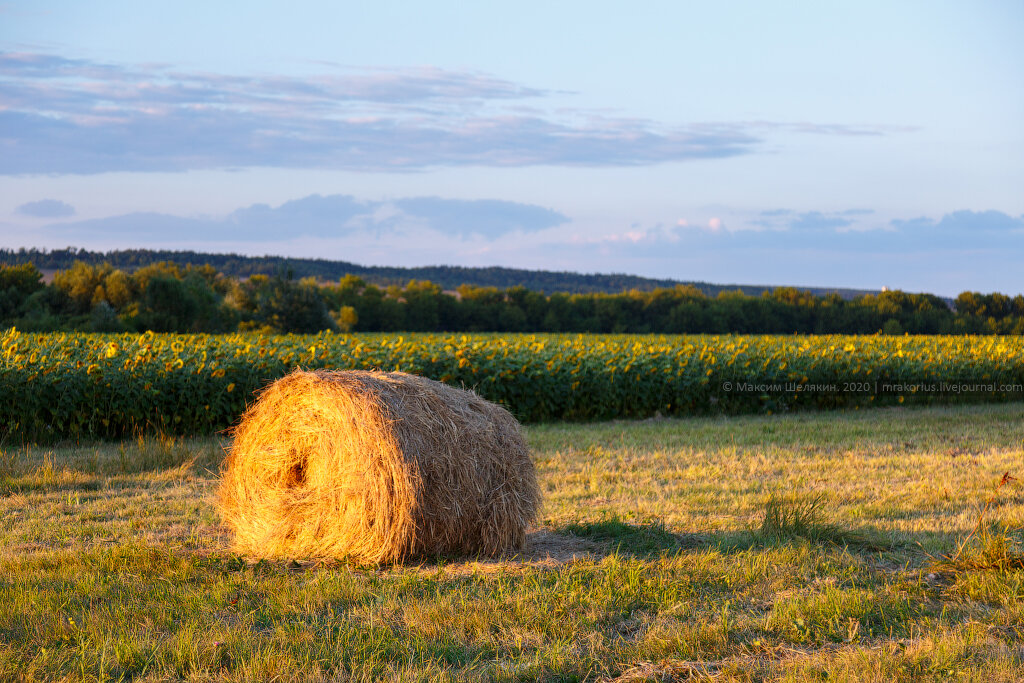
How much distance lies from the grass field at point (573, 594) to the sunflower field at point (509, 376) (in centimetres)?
392

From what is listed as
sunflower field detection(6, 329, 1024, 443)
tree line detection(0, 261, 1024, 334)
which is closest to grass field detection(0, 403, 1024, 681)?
sunflower field detection(6, 329, 1024, 443)

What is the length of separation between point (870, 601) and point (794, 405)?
13.8 metres

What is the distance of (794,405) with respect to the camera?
1816 centimetres

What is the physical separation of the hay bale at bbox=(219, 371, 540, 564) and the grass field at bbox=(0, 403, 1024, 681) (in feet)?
0.81

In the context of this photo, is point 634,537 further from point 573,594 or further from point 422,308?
point 422,308

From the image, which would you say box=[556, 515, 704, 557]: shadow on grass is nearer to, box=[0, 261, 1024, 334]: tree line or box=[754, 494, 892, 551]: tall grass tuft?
box=[754, 494, 892, 551]: tall grass tuft

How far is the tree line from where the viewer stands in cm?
3578

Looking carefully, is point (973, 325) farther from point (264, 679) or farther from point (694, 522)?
point (264, 679)

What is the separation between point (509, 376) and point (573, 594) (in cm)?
1053

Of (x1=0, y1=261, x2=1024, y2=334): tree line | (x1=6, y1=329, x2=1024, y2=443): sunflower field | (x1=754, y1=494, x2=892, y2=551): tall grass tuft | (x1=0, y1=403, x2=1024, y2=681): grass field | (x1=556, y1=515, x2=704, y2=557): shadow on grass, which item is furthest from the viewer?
(x1=0, y1=261, x2=1024, y2=334): tree line

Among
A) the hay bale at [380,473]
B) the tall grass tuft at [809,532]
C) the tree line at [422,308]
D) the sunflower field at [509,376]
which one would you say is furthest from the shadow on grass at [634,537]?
the tree line at [422,308]

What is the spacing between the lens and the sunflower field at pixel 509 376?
42.1 ft

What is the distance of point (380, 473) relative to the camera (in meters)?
5.78

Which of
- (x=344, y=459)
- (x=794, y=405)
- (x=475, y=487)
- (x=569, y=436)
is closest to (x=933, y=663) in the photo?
(x=475, y=487)
